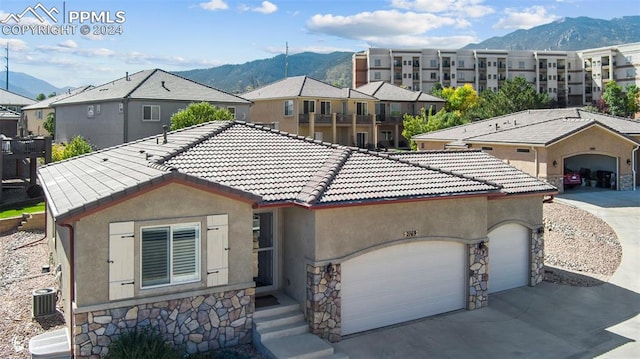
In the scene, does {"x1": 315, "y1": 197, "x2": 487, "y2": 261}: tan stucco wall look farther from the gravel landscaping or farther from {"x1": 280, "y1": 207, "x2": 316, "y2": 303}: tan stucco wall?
the gravel landscaping

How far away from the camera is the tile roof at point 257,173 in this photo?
36.9ft

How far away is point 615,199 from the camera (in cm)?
2936

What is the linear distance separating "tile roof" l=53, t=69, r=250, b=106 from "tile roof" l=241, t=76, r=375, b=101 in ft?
35.3

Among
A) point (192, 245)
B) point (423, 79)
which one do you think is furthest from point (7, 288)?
point (423, 79)

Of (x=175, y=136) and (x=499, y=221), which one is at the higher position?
(x=175, y=136)

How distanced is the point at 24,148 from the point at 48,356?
23800mm

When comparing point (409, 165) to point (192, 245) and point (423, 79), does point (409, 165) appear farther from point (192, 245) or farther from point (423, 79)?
point (423, 79)

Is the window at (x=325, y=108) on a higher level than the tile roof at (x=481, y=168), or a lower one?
higher

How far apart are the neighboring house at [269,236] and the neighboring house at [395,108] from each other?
151 feet

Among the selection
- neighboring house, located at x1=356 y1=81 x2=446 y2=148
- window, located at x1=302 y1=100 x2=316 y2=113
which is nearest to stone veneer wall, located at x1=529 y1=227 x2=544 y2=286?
window, located at x1=302 y1=100 x2=316 y2=113

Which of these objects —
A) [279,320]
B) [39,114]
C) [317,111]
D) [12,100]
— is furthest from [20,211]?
[12,100]

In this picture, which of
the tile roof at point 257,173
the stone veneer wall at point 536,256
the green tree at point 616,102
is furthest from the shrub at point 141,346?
the green tree at point 616,102

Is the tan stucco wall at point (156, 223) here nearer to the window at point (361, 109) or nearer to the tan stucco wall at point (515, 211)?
the tan stucco wall at point (515, 211)

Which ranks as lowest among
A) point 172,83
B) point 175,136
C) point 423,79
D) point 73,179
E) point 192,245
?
point 192,245
